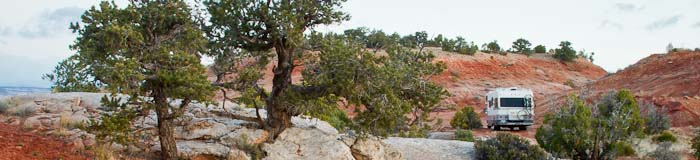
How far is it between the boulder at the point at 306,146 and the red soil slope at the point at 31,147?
3562 mm

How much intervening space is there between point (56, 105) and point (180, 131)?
3771 millimetres

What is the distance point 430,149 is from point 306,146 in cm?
463

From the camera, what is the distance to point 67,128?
12891 mm

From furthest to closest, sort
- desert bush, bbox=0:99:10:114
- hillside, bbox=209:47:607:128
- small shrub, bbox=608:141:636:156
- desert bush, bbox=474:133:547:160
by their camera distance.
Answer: hillside, bbox=209:47:607:128 < small shrub, bbox=608:141:636:156 < desert bush, bbox=474:133:547:160 < desert bush, bbox=0:99:10:114

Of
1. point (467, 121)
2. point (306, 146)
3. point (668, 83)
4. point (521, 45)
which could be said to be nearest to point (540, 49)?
point (521, 45)

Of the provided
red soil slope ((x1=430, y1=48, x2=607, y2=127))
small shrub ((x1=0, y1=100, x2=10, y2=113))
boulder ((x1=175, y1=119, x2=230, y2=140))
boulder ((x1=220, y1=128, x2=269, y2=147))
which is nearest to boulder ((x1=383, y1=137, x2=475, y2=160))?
boulder ((x1=220, y1=128, x2=269, y2=147))

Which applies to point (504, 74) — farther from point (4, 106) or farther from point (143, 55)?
point (143, 55)

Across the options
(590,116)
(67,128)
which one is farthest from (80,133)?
(590,116)

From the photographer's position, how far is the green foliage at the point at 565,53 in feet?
206

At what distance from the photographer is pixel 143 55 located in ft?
32.2

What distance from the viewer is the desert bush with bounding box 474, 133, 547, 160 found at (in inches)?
639

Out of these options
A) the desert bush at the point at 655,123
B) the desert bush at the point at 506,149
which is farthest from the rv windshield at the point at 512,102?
the desert bush at the point at 506,149

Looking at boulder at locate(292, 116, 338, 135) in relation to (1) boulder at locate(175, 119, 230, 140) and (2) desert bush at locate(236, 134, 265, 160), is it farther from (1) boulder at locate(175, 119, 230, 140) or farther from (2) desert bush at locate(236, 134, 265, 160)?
(1) boulder at locate(175, 119, 230, 140)

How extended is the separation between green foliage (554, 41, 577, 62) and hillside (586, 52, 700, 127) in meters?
14.1
